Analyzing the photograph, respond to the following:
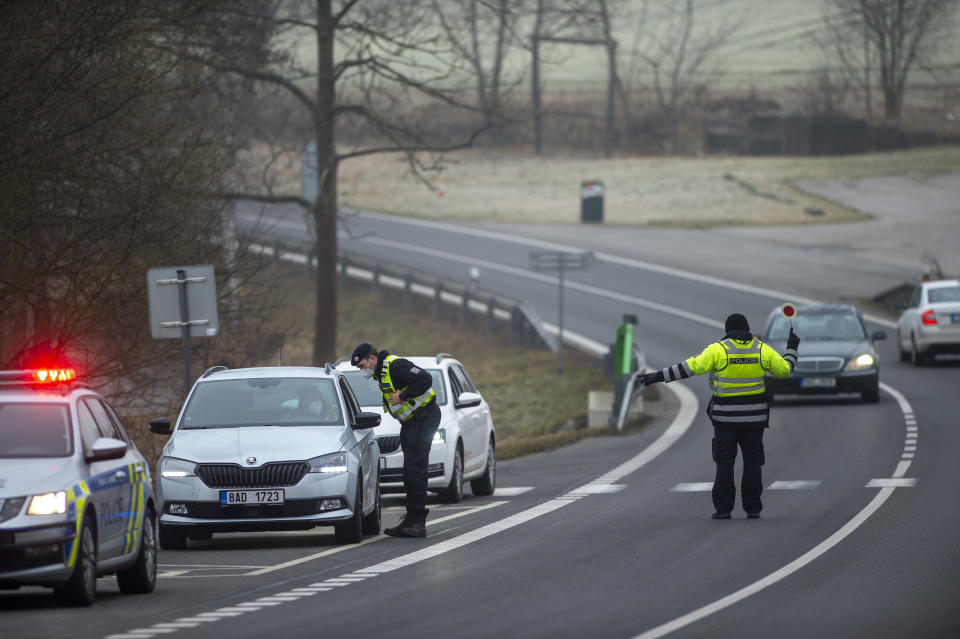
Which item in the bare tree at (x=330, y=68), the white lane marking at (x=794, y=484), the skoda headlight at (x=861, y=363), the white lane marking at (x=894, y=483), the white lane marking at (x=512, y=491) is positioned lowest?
the white lane marking at (x=512, y=491)

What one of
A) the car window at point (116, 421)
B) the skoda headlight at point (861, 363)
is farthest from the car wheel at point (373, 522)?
the skoda headlight at point (861, 363)

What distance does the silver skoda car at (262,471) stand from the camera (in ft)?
47.5

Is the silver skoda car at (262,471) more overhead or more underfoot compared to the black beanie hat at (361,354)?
more underfoot

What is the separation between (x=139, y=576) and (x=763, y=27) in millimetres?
158940

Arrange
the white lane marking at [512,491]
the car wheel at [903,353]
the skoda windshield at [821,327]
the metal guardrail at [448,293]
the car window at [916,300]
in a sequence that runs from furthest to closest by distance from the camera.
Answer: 1. the metal guardrail at [448,293]
2. the car wheel at [903,353]
3. the car window at [916,300]
4. the skoda windshield at [821,327]
5. the white lane marking at [512,491]

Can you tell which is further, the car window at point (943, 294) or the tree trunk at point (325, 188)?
the car window at point (943, 294)

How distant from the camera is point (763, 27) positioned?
6501 inches

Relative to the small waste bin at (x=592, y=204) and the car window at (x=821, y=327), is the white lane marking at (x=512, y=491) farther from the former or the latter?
the small waste bin at (x=592, y=204)

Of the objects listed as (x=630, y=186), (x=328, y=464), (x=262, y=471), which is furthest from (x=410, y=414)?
(x=630, y=186)

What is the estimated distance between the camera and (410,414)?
1547 centimetres

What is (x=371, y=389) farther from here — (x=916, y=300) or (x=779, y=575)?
(x=916, y=300)

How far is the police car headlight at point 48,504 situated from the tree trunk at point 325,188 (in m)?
21.6

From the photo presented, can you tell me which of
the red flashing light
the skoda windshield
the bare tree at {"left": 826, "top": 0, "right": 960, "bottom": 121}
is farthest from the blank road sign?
the bare tree at {"left": 826, "top": 0, "right": 960, "bottom": 121}

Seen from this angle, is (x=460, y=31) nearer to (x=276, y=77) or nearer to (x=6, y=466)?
(x=276, y=77)
